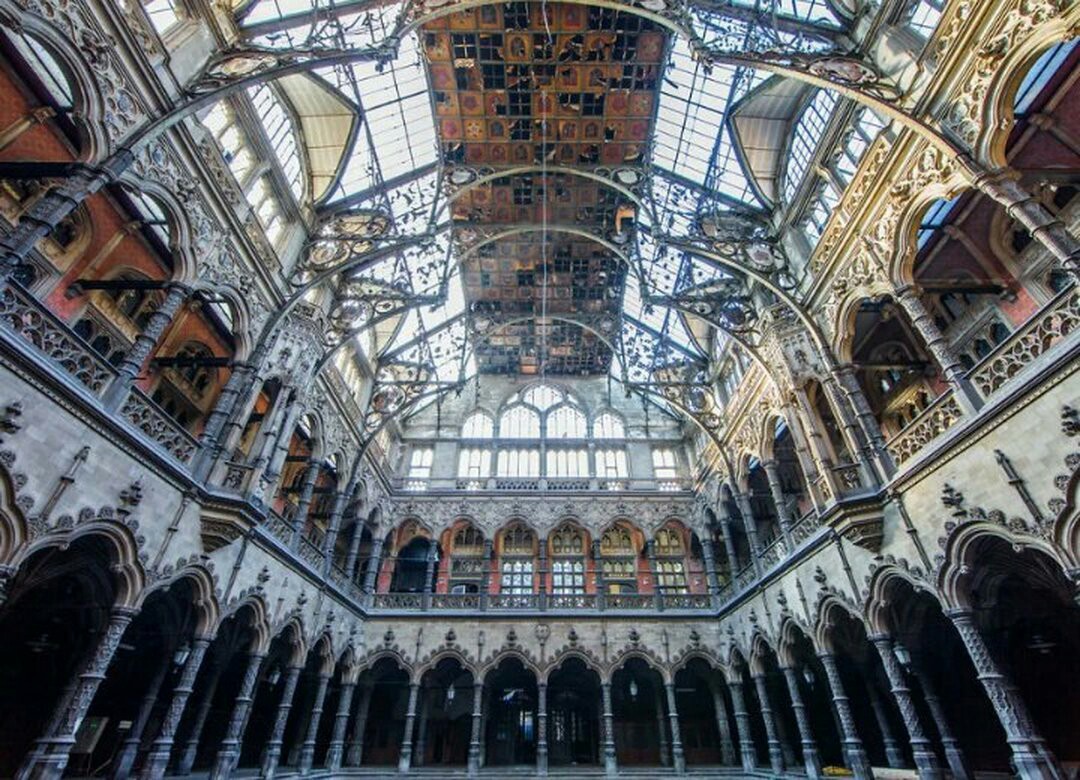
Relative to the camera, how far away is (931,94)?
1176 cm

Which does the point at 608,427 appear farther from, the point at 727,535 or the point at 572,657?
the point at 572,657

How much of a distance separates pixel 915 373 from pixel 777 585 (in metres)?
7.96

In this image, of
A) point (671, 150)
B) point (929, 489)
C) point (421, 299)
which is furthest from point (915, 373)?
point (421, 299)

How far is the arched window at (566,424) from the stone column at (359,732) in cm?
1484

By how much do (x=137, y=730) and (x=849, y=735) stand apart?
16585 mm

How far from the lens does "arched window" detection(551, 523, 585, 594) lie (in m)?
25.5

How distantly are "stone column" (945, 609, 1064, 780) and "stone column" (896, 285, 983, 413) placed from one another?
409cm

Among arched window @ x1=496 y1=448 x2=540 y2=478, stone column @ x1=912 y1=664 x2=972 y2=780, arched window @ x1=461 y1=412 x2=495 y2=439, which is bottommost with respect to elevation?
stone column @ x1=912 y1=664 x2=972 y2=780

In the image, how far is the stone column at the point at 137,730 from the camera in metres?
11.0

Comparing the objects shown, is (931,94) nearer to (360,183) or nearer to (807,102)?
(807,102)

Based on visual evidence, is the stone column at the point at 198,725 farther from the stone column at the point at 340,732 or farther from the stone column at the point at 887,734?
the stone column at the point at 887,734

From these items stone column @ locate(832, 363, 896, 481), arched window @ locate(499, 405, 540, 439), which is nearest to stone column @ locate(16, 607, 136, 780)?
stone column @ locate(832, 363, 896, 481)

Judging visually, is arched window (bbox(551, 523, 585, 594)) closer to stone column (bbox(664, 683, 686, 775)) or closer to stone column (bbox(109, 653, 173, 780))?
stone column (bbox(664, 683, 686, 775))

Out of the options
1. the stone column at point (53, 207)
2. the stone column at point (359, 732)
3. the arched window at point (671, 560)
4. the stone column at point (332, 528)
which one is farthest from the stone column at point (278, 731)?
the arched window at point (671, 560)
